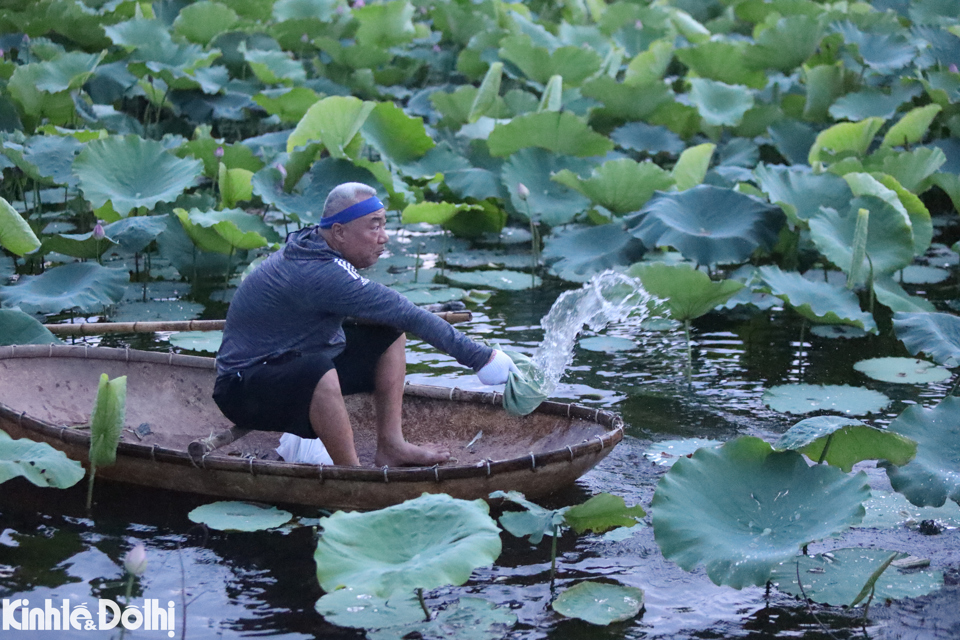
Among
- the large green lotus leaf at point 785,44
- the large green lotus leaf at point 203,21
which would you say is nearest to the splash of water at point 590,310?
the large green lotus leaf at point 785,44

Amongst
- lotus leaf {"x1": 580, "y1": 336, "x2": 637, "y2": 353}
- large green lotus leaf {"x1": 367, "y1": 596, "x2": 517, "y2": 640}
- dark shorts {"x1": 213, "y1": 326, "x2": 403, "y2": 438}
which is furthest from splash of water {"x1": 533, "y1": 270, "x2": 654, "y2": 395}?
large green lotus leaf {"x1": 367, "y1": 596, "x2": 517, "y2": 640}

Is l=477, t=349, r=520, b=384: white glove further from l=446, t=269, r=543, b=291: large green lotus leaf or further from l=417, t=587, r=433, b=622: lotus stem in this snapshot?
l=446, t=269, r=543, b=291: large green lotus leaf

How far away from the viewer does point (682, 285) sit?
15.0ft

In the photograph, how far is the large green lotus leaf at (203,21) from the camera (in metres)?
8.65

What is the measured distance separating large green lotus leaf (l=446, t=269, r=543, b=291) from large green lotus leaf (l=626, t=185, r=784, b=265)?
32.1 inches

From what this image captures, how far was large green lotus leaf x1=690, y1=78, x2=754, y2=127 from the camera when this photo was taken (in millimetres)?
7508

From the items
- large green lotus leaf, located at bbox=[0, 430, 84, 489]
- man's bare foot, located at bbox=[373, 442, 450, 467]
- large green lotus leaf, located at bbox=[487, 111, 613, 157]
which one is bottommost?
man's bare foot, located at bbox=[373, 442, 450, 467]

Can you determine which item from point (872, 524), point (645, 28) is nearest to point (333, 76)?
point (645, 28)

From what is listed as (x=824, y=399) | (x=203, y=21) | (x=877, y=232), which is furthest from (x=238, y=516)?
(x=203, y=21)

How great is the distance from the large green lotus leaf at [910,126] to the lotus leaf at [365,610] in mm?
4880

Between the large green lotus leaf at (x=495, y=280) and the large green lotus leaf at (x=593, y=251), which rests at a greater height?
the large green lotus leaf at (x=593, y=251)

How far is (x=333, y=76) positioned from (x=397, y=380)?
576 centimetres

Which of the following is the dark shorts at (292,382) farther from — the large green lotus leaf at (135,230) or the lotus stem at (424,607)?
the large green lotus leaf at (135,230)

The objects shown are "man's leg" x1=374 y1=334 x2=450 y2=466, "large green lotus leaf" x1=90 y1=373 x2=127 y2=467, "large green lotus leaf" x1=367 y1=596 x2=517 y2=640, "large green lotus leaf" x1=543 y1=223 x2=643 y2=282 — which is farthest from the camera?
"large green lotus leaf" x1=543 y1=223 x2=643 y2=282
